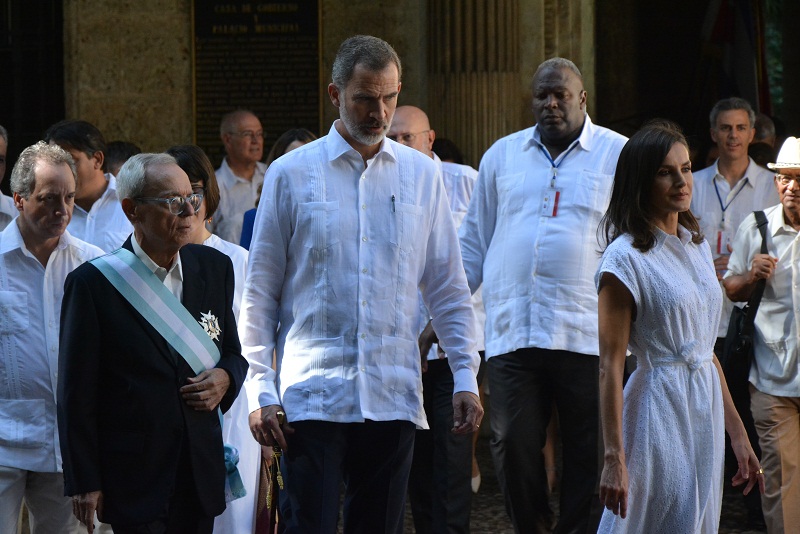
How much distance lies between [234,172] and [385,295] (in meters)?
5.26

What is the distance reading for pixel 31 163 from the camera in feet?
18.4

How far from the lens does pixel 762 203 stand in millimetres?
8953

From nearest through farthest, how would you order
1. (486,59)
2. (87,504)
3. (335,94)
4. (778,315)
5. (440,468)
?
(87,504), (335,94), (440,468), (778,315), (486,59)

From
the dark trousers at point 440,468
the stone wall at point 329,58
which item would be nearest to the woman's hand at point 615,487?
the dark trousers at point 440,468

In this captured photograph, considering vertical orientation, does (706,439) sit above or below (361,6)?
below

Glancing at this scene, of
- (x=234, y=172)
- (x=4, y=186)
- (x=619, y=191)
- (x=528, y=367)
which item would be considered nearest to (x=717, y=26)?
(x=234, y=172)

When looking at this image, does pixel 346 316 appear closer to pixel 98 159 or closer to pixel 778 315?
pixel 98 159

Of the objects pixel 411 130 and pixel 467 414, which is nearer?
pixel 467 414

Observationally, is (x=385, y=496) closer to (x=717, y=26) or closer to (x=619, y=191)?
(x=619, y=191)

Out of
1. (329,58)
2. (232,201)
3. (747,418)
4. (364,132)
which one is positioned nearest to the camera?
(364,132)

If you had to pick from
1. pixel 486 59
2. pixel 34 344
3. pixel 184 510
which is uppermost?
pixel 486 59

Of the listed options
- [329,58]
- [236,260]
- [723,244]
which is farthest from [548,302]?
[329,58]

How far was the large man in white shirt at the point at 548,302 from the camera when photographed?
20.9 feet

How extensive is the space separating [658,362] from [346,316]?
1.06 m
